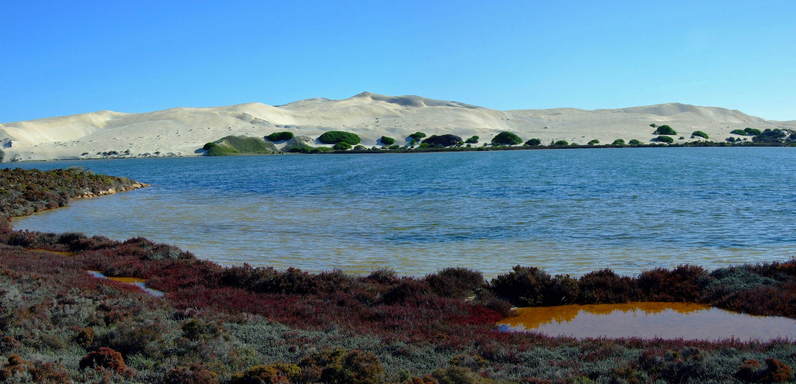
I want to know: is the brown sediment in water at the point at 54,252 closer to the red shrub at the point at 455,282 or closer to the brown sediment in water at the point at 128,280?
the brown sediment in water at the point at 128,280

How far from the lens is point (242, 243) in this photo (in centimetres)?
1767

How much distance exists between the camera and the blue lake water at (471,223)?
14.6 m

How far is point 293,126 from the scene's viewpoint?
151375 millimetres

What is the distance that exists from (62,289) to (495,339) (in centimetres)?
737

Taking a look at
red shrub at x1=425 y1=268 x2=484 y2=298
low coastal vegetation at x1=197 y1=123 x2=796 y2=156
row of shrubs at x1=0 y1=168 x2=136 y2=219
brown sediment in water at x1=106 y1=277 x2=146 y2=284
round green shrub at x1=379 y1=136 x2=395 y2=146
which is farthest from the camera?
round green shrub at x1=379 y1=136 x2=395 y2=146

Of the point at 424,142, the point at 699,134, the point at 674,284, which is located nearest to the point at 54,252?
the point at 674,284

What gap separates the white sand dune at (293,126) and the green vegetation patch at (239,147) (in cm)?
546

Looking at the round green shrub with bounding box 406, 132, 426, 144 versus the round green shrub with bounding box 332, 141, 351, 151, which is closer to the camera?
the round green shrub with bounding box 332, 141, 351, 151

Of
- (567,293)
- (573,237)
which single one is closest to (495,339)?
(567,293)

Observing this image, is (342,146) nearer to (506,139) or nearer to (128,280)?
(506,139)

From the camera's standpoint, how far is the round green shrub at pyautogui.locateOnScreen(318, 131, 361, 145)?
128000mm

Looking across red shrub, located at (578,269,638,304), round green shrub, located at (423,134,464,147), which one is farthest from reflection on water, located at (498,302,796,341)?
round green shrub, located at (423,134,464,147)

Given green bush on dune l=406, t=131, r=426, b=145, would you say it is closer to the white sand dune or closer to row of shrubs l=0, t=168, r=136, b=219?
the white sand dune

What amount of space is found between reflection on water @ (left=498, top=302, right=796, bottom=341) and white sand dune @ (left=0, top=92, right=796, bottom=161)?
119392mm
